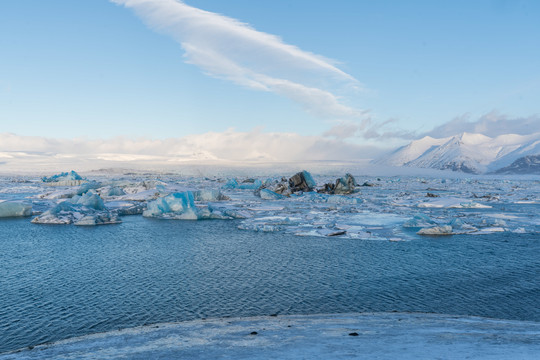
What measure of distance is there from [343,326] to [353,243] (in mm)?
10170

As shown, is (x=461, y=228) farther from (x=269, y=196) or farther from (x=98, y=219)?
(x=269, y=196)

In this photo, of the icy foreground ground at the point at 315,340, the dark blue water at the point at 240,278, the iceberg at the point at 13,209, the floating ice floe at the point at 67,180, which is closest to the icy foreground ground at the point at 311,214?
the iceberg at the point at 13,209

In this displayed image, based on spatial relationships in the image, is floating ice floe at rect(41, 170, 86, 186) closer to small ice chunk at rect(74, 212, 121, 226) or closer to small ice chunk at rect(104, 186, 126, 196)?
small ice chunk at rect(104, 186, 126, 196)

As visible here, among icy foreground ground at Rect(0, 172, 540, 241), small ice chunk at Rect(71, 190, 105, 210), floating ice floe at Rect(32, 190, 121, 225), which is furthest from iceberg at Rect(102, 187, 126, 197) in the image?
floating ice floe at Rect(32, 190, 121, 225)

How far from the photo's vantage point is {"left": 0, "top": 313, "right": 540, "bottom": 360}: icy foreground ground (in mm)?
5527

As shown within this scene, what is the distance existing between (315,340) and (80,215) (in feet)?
70.6

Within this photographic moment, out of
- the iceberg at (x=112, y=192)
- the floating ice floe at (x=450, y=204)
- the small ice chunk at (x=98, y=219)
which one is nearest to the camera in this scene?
the small ice chunk at (x=98, y=219)

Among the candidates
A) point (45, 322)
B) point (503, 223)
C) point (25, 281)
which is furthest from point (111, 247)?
point (503, 223)

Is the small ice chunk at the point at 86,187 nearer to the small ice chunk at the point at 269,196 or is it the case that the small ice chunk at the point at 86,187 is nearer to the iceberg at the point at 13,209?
the iceberg at the point at 13,209

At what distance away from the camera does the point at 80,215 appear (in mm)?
24047

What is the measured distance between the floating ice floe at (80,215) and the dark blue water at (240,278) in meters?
3.59

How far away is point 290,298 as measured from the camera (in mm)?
10055

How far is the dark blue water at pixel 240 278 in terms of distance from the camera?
912 centimetres

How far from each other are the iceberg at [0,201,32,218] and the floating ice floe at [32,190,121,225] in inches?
118
